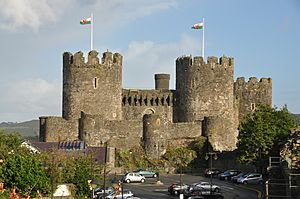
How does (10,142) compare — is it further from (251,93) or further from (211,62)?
(251,93)

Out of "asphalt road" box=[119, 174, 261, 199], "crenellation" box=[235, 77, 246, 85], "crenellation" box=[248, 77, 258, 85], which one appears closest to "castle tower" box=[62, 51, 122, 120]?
"asphalt road" box=[119, 174, 261, 199]

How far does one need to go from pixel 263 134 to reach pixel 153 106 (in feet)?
57.7

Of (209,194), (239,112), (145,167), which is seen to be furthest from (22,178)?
(239,112)

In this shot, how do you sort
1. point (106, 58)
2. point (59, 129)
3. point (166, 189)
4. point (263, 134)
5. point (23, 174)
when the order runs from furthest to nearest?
point (106, 58)
point (59, 129)
point (263, 134)
point (166, 189)
point (23, 174)

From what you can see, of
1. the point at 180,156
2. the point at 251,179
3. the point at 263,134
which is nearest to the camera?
the point at 251,179

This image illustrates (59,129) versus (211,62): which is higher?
(211,62)

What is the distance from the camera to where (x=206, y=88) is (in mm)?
65500

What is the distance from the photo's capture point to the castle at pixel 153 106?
6091cm

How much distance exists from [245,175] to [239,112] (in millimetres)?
19749

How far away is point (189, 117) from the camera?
65688mm

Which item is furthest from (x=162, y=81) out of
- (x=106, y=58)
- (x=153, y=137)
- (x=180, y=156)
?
(x=180, y=156)

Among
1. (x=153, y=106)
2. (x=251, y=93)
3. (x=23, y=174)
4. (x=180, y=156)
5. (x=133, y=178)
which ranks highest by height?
(x=251, y=93)

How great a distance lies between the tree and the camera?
164 ft

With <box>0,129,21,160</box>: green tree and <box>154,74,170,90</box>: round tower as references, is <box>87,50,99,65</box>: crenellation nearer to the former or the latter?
<box>154,74,170,90</box>: round tower
